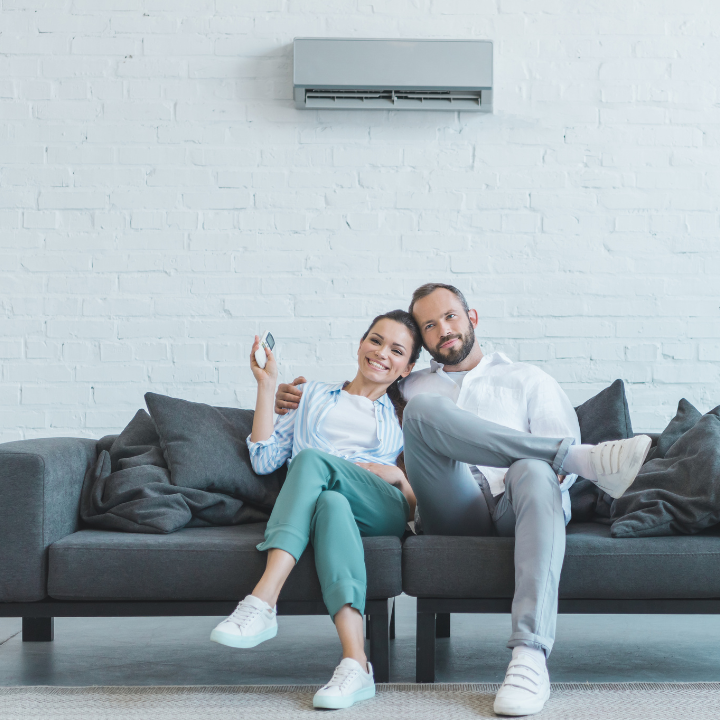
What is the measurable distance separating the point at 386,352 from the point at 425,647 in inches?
32.7

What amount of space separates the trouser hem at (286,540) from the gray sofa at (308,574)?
0.07 metres

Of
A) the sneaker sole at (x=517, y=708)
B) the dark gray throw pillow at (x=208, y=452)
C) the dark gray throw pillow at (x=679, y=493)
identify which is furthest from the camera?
the dark gray throw pillow at (x=208, y=452)

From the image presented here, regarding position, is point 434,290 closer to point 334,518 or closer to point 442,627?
point 334,518

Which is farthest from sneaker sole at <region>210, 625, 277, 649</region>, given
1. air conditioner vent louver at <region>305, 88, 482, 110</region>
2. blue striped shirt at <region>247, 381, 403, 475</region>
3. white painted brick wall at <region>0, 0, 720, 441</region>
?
air conditioner vent louver at <region>305, 88, 482, 110</region>

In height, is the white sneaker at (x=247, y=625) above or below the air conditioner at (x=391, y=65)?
below

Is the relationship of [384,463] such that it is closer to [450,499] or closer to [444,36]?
[450,499]

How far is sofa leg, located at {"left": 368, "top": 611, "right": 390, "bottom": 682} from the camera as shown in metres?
1.88

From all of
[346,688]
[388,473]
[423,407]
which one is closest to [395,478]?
[388,473]

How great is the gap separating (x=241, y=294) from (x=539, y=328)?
1137mm

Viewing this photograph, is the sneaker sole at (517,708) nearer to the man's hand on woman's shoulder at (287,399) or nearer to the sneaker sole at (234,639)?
the sneaker sole at (234,639)

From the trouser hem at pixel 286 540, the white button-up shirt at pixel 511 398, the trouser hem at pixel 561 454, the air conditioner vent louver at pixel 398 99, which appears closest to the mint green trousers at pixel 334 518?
the trouser hem at pixel 286 540

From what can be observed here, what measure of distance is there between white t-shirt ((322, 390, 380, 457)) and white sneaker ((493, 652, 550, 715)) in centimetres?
80

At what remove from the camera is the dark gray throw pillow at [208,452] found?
7.29 ft

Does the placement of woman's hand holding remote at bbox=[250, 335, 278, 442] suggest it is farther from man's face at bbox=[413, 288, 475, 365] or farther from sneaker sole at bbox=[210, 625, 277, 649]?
sneaker sole at bbox=[210, 625, 277, 649]
